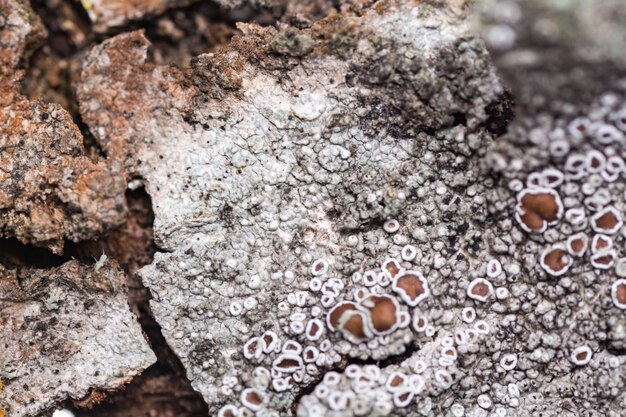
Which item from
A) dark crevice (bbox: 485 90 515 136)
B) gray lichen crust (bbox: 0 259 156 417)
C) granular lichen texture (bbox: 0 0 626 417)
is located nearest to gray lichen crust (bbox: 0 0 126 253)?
granular lichen texture (bbox: 0 0 626 417)

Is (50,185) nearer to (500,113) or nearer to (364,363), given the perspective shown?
(364,363)

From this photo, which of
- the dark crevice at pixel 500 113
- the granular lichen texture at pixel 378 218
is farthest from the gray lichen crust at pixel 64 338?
the dark crevice at pixel 500 113

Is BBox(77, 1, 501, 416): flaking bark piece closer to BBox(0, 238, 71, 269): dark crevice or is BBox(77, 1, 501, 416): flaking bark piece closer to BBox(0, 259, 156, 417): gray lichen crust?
BBox(0, 259, 156, 417): gray lichen crust

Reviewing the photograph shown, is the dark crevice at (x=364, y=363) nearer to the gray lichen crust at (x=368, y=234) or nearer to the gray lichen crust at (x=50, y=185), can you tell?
the gray lichen crust at (x=368, y=234)

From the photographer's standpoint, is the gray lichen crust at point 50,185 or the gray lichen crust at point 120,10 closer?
the gray lichen crust at point 50,185

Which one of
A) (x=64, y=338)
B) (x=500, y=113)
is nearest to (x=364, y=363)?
(x=500, y=113)

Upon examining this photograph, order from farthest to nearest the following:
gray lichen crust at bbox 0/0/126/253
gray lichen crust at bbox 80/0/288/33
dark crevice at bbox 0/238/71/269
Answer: gray lichen crust at bbox 80/0/288/33 → dark crevice at bbox 0/238/71/269 → gray lichen crust at bbox 0/0/126/253

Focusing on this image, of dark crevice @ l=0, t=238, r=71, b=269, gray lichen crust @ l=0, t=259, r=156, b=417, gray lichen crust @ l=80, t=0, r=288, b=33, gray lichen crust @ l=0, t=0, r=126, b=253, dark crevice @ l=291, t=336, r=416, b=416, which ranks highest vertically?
gray lichen crust @ l=80, t=0, r=288, b=33

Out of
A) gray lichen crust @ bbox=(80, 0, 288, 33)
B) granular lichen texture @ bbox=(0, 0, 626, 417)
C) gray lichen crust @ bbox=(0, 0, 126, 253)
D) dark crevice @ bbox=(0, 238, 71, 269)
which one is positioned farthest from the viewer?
gray lichen crust @ bbox=(80, 0, 288, 33)
